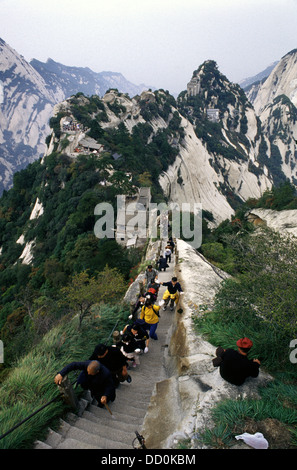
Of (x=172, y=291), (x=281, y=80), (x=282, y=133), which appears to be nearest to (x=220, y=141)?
(x=282, y=133)

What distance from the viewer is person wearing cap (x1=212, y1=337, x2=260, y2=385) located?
359 centimetres

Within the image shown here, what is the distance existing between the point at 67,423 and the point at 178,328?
3191mm

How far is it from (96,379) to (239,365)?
2170 millimetres

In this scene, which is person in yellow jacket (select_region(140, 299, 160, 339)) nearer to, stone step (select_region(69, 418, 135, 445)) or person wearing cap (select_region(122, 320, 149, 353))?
person wearing cap (select_region(122, 320, 149, 353))

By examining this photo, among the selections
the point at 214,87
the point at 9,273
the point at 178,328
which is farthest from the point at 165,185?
the point at 214,87

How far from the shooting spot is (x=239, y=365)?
3605mm

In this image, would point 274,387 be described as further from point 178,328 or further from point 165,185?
point 165,185

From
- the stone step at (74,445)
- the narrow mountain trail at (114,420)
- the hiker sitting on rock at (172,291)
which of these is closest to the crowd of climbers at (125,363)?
the narrow mountain trail at (114,420)

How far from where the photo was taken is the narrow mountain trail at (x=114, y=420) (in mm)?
3375

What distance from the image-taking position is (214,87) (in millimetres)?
95688

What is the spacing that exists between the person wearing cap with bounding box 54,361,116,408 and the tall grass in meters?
0.46

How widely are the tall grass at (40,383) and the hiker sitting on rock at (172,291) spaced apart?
2282mm

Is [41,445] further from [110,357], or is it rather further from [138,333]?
[138,333]

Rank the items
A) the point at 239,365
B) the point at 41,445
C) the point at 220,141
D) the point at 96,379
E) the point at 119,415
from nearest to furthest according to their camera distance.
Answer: the point at 41,445 < the point at 239,365 < the point at 96,379 < the point at 119,415 < the point at 220,141
